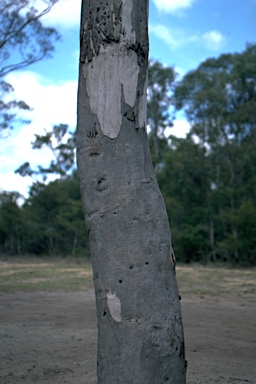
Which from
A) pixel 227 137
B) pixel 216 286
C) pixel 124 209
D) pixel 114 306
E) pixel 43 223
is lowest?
pixel 216 286

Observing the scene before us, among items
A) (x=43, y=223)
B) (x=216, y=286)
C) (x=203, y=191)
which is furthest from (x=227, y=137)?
(x=216, y=286)

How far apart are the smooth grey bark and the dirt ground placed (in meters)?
1.81

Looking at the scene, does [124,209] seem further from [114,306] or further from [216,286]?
[216,286]

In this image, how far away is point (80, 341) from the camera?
6.84m

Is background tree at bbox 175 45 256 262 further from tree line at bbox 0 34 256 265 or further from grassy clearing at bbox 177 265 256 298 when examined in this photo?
grassy clearing at bbox 177 265 256 298

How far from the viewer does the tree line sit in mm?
29484

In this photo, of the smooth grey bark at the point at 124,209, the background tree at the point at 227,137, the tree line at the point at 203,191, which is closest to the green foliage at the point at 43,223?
the tree line at the point at 203,191

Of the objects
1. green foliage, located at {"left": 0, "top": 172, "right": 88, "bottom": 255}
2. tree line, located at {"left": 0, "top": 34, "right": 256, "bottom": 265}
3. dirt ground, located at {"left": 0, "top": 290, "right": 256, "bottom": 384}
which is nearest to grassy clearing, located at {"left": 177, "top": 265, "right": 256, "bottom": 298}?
dirt ground, located at {"left": 0, "top": 290, "right": 256, "bottom": 384}

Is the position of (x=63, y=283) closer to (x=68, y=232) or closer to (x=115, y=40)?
(x=115, y=40)

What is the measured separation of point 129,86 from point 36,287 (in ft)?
39.9

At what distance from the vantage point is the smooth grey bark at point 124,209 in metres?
3.05

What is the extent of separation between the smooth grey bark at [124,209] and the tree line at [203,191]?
2406 centimetres

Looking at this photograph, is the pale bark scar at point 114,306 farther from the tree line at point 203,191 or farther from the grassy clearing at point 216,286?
the tree line at point 203,191

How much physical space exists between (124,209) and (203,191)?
28016mm
